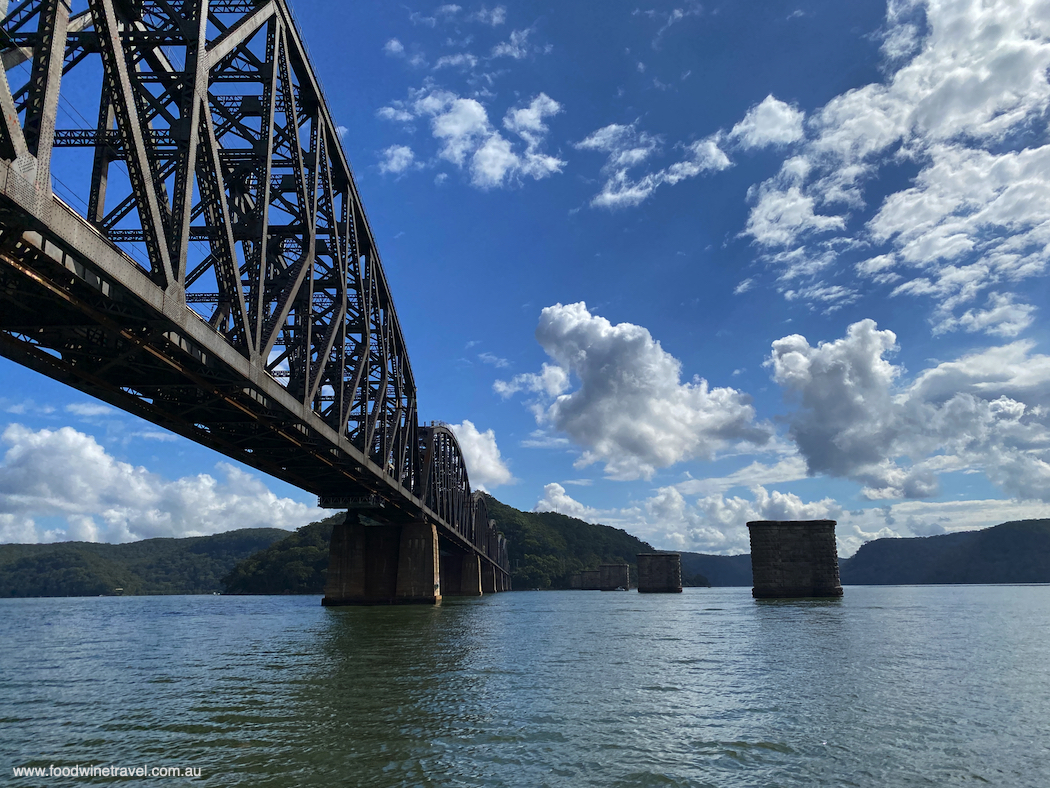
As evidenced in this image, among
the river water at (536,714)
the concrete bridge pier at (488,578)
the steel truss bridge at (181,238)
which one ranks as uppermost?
the steel truss bridge at (181,238)

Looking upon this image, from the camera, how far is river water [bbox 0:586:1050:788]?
13109 millimetres

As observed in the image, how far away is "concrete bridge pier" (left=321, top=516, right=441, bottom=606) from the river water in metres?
46.2

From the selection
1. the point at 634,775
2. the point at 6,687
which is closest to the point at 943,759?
the point at 634,775

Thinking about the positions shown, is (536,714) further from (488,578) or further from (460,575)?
(488,578)

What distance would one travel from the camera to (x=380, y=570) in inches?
3376

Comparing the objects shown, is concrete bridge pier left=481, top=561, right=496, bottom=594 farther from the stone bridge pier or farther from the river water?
the river water

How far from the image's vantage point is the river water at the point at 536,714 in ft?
43.0

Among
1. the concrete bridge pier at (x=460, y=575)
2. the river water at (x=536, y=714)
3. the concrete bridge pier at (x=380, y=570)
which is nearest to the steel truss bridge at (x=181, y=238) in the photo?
the river water at (x=536, y=714)

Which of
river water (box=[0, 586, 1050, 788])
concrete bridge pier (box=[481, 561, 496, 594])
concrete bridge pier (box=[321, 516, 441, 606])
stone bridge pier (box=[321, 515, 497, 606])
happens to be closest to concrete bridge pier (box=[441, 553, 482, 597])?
concrete bridge pier (box=[481, 561, 496, 594])

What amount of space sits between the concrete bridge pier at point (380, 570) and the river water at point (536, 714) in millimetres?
46186

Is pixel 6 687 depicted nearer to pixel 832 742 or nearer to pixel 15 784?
→ pixel 15 784

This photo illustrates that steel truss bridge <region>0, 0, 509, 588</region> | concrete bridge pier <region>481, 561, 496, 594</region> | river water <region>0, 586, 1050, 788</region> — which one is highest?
steel truss bridge <region>0, 0, 509, 588</region>

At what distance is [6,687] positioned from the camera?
24156 millimetres

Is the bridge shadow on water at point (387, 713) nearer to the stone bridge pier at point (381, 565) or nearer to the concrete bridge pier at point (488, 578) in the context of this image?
the stone bridge pier at point (381, 565)
